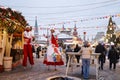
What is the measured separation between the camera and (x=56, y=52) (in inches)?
801

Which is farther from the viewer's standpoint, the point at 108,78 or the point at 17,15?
the point at 17,15

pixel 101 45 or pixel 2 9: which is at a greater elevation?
pixel 2 9

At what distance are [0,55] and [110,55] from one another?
767cm

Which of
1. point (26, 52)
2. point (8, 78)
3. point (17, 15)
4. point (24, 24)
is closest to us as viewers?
point (8, 78)

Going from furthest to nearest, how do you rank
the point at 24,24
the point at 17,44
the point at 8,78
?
the point at 17,44 < the point at 24,24 < the point at 8,78

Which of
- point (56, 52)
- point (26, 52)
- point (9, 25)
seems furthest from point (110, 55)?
point (9, 25)

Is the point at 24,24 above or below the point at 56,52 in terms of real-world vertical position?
above

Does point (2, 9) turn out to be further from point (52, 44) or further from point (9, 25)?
point (52, 44)

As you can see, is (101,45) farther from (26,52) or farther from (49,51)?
(26,52)

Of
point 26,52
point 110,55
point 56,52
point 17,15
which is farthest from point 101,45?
point 17,15

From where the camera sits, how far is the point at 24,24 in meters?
24.1

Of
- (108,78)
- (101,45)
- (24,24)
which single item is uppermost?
(24,24)

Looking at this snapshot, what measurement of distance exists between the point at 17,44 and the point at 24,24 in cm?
373

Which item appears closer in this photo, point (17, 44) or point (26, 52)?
point (26, 52)
